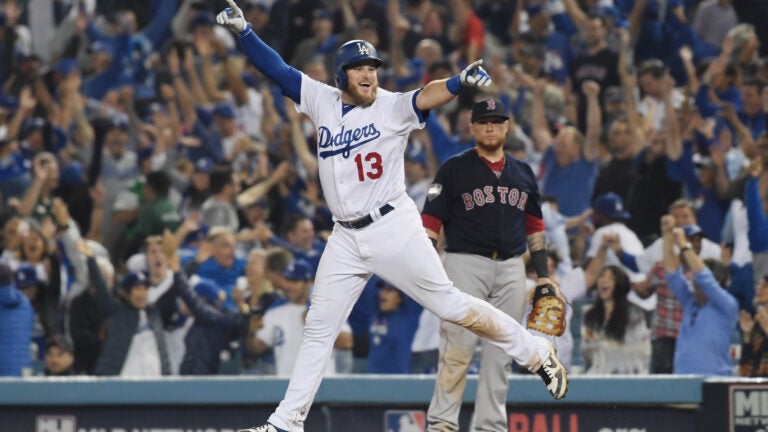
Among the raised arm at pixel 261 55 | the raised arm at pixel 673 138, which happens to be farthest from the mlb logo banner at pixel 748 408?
the raised arm at pixel 673 138

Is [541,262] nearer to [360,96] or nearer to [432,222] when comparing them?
[432,222]

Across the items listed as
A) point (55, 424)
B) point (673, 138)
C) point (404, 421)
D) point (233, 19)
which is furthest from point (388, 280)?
point (673, 138)

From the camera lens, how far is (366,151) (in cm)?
654

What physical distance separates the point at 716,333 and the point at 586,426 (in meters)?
1.41

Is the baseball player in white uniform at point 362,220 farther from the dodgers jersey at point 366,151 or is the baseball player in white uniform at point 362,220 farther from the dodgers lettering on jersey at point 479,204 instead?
the dodgers lettering on jersey at point 479,204

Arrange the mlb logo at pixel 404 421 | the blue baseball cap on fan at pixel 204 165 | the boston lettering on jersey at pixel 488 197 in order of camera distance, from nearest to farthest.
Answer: the boston lettering on jersey at pixel 488 197 → the mlb logo at pixel 404 421 → the blue baseball cap on fan at pixel 204 165

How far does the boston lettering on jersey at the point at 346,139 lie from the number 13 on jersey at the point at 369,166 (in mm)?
58

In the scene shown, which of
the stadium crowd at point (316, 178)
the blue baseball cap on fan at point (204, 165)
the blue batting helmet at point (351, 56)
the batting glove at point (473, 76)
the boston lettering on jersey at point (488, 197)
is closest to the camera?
the batting glove at point (473, 76)

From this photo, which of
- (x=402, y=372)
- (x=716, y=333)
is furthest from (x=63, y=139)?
(x=716, y=333)

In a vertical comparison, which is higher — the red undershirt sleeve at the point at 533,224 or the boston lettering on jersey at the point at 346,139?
the boston lettering on jersey at the point at 346,139

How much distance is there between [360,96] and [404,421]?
2.05 metres

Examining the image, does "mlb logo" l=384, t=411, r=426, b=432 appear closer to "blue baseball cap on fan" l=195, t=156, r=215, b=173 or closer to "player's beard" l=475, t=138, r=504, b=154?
"player's beard" l=475, t=138, r=504, b=154

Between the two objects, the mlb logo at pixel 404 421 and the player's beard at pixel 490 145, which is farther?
the mlb logo at pixel 404 421

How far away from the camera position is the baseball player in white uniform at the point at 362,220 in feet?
21.4
